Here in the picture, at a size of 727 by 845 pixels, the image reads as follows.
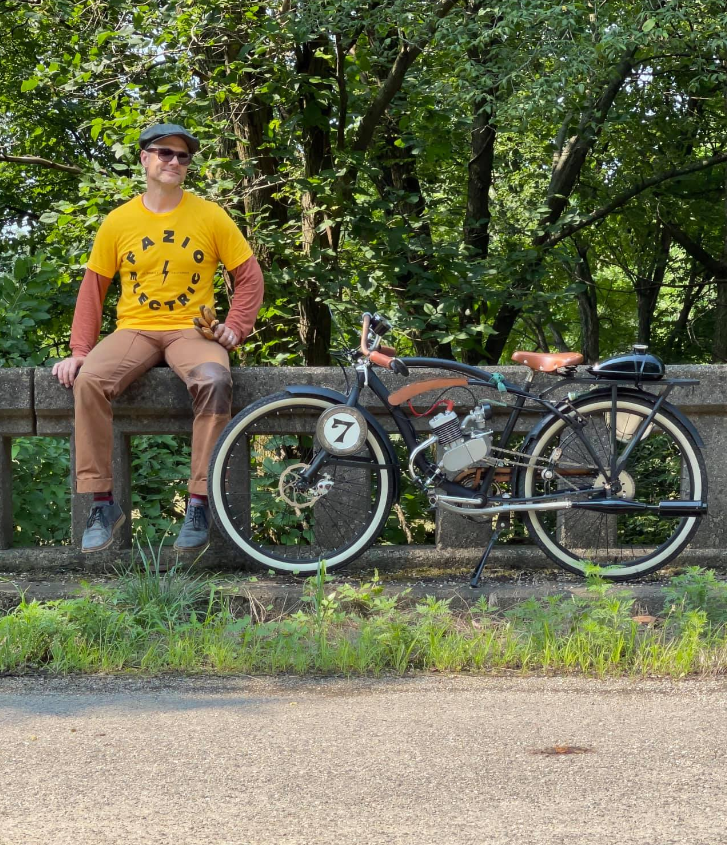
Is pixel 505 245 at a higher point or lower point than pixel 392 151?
lower

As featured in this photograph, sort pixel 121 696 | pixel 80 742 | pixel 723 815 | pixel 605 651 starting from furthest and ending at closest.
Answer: pixel 605 651 → pixel 121 696 → pixel 80 742 → pixel 723 815

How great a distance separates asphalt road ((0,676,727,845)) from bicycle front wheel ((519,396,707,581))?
1043 millimetres

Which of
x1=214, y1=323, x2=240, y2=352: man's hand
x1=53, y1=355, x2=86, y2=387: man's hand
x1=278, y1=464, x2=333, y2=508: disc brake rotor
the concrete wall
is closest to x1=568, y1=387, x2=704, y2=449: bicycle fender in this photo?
the concrete wall

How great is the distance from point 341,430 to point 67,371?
1173 mm

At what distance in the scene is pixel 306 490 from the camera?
4484mm

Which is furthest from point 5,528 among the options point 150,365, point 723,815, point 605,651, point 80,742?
point 723,815

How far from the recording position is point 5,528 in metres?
4.81

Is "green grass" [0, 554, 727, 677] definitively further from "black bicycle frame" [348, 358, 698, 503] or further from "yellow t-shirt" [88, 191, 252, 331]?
"yellow t-shirt" [88, 191, 252, 331]

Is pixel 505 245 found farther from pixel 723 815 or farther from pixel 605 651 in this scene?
pixel 723 815

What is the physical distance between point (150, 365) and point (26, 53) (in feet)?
34.2

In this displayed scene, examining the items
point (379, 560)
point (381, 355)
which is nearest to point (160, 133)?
point (381, 355)

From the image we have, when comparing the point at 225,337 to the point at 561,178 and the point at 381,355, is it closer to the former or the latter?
the point at 381,355

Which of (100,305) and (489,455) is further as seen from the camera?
(100,305)

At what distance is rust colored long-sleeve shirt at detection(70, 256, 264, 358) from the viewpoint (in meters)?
4.66
